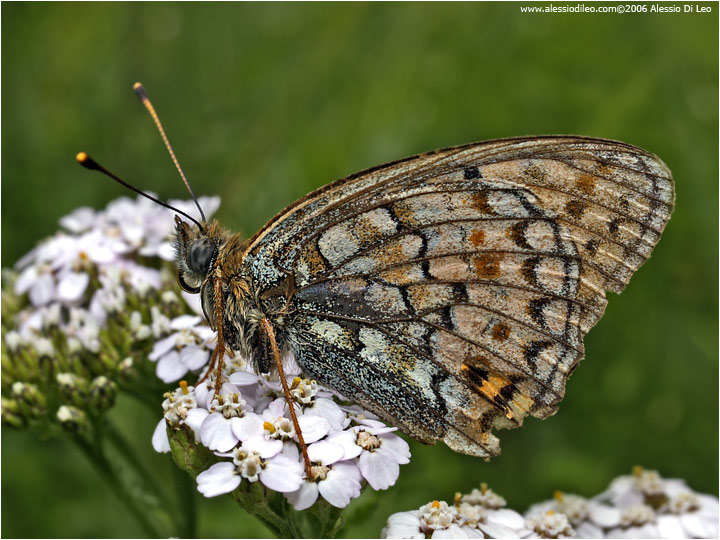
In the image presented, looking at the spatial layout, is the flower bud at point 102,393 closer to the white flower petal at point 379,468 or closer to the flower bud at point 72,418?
the flower bud at point 72,418

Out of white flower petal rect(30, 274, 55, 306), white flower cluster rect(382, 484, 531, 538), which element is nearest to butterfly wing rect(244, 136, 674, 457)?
white flower cluster rect(382, 484, 531, 538)

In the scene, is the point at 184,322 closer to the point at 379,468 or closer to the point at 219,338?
the point at 219,338

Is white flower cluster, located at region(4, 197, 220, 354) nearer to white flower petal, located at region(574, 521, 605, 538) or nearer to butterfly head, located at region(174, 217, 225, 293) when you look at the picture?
butterfly head, located at region(174, 217, 225, 293)

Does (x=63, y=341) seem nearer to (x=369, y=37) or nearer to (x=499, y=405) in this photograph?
(x=499, y=405)

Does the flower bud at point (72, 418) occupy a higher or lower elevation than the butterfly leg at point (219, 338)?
lower

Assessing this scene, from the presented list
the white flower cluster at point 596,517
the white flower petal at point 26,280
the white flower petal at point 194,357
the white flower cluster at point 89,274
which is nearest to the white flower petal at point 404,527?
the white flower cluster at point 596,517
